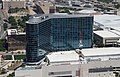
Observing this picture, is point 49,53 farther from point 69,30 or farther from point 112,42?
point 112,42

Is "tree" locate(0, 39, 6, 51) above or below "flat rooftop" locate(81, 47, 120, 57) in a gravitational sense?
below

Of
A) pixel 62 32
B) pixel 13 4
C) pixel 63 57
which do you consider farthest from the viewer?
pixel 13 4

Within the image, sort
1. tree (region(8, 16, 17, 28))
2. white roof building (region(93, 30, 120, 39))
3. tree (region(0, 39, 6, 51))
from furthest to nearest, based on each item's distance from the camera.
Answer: tree (region(8, 16, 17, 28)) < white roof building (region(93, 30, 120, 39)) < tree (region(0, 39, 6, 51))

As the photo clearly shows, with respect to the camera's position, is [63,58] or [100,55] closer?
[63,58]

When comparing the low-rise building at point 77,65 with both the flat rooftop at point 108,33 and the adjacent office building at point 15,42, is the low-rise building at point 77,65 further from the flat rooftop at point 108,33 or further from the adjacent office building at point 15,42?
the adjacent office building at point 15,42

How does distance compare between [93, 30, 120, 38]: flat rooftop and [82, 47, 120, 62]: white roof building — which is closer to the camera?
[82, 47, 120, 62]: white roof building

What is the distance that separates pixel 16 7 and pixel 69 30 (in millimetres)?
29620

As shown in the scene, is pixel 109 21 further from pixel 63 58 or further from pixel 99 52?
pixel 63 58

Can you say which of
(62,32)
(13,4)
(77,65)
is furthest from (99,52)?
(13,4)

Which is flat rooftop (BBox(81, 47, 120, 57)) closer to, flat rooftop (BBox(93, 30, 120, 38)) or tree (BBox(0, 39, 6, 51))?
flat rooftop (BBox(93, 30, 120, 38))

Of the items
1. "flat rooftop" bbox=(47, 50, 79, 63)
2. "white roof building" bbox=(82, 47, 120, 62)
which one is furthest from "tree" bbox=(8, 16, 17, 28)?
"white roof building" bbox=(82, 47, 120, 62)

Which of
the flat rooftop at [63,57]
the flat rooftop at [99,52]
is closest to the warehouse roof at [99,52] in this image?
the flat rooftop at [99,52]

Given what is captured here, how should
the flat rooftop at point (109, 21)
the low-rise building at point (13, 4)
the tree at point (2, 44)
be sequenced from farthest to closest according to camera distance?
the low-rise building at point (13, 4) → the flat rooftop at point (109, 21) → the tree at point (2, 44)

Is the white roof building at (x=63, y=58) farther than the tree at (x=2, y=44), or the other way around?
the tree at (x=2, y=44)
